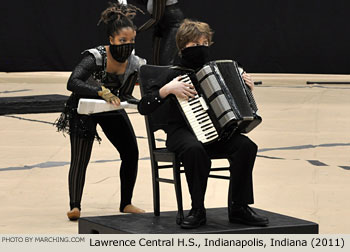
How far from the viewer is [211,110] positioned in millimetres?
5008

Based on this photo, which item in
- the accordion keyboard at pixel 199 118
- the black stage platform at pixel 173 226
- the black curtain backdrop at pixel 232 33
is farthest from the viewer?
the black curtain backdrop at pixel 232 33

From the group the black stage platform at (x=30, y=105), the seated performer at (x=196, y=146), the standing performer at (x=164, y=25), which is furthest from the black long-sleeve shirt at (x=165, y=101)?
the black stage platform at (x=30, y=105)

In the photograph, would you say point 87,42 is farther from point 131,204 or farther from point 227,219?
point 227,219

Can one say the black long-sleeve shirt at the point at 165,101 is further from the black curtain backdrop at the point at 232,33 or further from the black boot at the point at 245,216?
the black curtain backdrop at the point at 232,33

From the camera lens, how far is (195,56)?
16.9ft

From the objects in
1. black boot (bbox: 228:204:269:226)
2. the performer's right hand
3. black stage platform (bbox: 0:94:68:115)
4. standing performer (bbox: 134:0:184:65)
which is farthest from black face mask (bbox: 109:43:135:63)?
black stage platform (bbox: 0:94:68:115)

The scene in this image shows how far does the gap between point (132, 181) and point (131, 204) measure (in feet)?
0.52

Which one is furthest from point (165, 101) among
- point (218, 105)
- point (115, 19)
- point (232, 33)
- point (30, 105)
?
point (232, 33)

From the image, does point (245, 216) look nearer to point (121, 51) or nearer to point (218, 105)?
point (218, 105)

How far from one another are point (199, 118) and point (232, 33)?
33.6 feet

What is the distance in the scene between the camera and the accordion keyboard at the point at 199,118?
5.00m

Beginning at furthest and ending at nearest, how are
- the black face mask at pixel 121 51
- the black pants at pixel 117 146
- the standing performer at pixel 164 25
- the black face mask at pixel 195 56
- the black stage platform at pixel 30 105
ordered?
1. the black stage platform at pixel 30 105
2. the standing performer at pixel 164 25
3. the black pants at pixel 117 146
4. the black face mask at pixel 121 51
5. the black face mask at pixel 195 56

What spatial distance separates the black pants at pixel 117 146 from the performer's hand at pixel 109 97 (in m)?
0.34

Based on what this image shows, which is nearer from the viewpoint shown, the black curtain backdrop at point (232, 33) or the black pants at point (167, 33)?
the black pants at point (167, 33)
